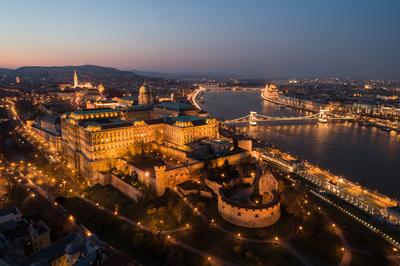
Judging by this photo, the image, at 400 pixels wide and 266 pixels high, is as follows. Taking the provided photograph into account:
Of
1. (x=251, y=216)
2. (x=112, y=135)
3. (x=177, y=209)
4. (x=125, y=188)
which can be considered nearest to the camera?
(x=251, y=216)

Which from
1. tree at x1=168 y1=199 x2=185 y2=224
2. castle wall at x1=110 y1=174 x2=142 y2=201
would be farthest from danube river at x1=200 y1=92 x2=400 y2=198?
castle wall at x1=110 y1=174 x2=142 y2=201

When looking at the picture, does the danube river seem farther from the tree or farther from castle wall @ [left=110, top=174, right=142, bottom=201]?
castle wall @ [left=110, top=174, right=142, bottom=201]

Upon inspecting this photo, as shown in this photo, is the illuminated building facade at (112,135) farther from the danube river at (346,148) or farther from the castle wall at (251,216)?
the danube river at (346,148)

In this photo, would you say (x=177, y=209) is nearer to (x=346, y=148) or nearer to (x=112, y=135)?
(x=112, y=135)

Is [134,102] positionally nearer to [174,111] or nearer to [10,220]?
[174,111]

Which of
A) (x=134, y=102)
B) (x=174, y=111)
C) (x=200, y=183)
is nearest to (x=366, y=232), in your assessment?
(x=200, y=183)

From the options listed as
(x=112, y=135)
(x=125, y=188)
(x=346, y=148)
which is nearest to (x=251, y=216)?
(x=125, y=188)

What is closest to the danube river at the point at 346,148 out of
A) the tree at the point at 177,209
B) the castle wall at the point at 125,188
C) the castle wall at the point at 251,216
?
the castle wall at the point at 251,216

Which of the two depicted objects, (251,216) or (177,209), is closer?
(251,216)
